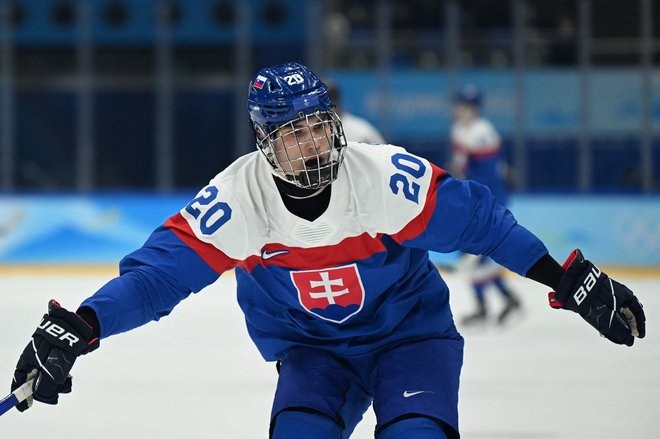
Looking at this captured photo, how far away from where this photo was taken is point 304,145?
7.91 feet

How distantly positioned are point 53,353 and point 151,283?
309mm

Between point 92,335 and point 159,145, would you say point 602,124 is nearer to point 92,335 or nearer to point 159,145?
point 159,145

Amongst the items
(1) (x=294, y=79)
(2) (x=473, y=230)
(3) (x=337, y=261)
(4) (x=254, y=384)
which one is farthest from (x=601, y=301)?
(4) (x=254, y=384)

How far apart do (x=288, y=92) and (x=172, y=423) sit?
184 centimetres

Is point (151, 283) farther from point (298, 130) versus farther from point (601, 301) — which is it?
point (601, 301)

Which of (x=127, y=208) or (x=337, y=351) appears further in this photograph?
(x=127, y=208)

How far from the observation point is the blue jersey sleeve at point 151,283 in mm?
2320

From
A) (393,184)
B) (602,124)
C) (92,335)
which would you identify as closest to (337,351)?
(393,184)

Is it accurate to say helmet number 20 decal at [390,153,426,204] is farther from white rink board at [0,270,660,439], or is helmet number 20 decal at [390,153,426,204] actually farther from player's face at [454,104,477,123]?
player's face at [454,104,477,123]

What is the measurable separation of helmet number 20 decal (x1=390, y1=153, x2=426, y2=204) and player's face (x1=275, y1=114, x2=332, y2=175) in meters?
0.19

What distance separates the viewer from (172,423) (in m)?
3.84

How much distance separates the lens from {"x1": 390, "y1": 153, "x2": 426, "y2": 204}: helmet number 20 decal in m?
2.46

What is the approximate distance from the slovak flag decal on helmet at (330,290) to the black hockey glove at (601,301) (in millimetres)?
480

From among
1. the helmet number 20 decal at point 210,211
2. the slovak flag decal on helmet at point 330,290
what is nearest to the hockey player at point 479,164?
the slovak flag decal on helmet at point 330,290
